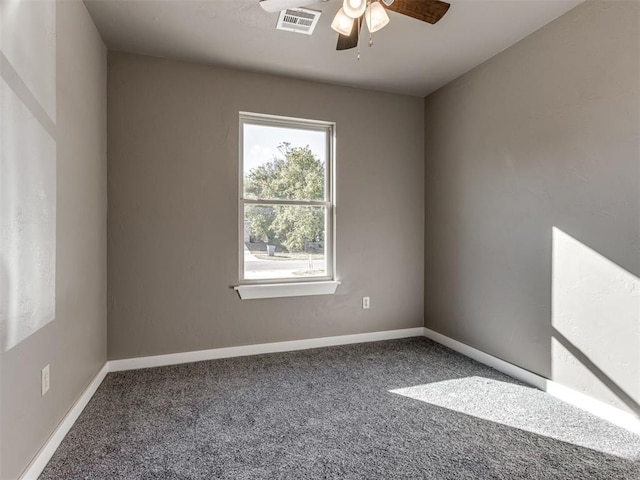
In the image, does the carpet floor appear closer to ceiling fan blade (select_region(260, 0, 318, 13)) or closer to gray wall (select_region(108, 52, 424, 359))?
gray wall (select_region(108, 52, 424, 359))

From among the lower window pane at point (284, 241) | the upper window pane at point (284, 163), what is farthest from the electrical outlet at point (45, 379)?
the upper window pane at point (284, 163)

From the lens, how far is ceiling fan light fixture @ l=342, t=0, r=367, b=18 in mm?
1776

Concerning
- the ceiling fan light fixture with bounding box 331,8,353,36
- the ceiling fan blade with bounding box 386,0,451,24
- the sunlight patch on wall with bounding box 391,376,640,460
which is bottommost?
the sunlight patch on wall with bounding box 391,376,640,460

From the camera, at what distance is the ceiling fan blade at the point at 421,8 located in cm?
184

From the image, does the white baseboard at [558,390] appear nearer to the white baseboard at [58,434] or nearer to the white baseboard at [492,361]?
the white baseboard at [492,361]

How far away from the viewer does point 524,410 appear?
7.42 feet

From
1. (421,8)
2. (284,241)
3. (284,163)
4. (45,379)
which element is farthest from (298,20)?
(45,379)

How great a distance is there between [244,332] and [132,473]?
162cm

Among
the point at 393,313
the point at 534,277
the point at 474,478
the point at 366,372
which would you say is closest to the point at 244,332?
the point at 366,372

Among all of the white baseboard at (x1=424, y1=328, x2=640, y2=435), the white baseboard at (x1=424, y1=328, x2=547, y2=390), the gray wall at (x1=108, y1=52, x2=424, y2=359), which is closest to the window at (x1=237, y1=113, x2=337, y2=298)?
the gray wall at (x1=108, y1=52, x2=424, y2=359)

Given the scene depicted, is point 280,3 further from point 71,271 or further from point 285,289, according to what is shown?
point 285,289

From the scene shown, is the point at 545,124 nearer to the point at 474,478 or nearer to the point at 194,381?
the point at 474,478

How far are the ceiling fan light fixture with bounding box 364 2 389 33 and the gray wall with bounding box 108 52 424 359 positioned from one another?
1.56 metres

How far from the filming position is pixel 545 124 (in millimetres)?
2547
